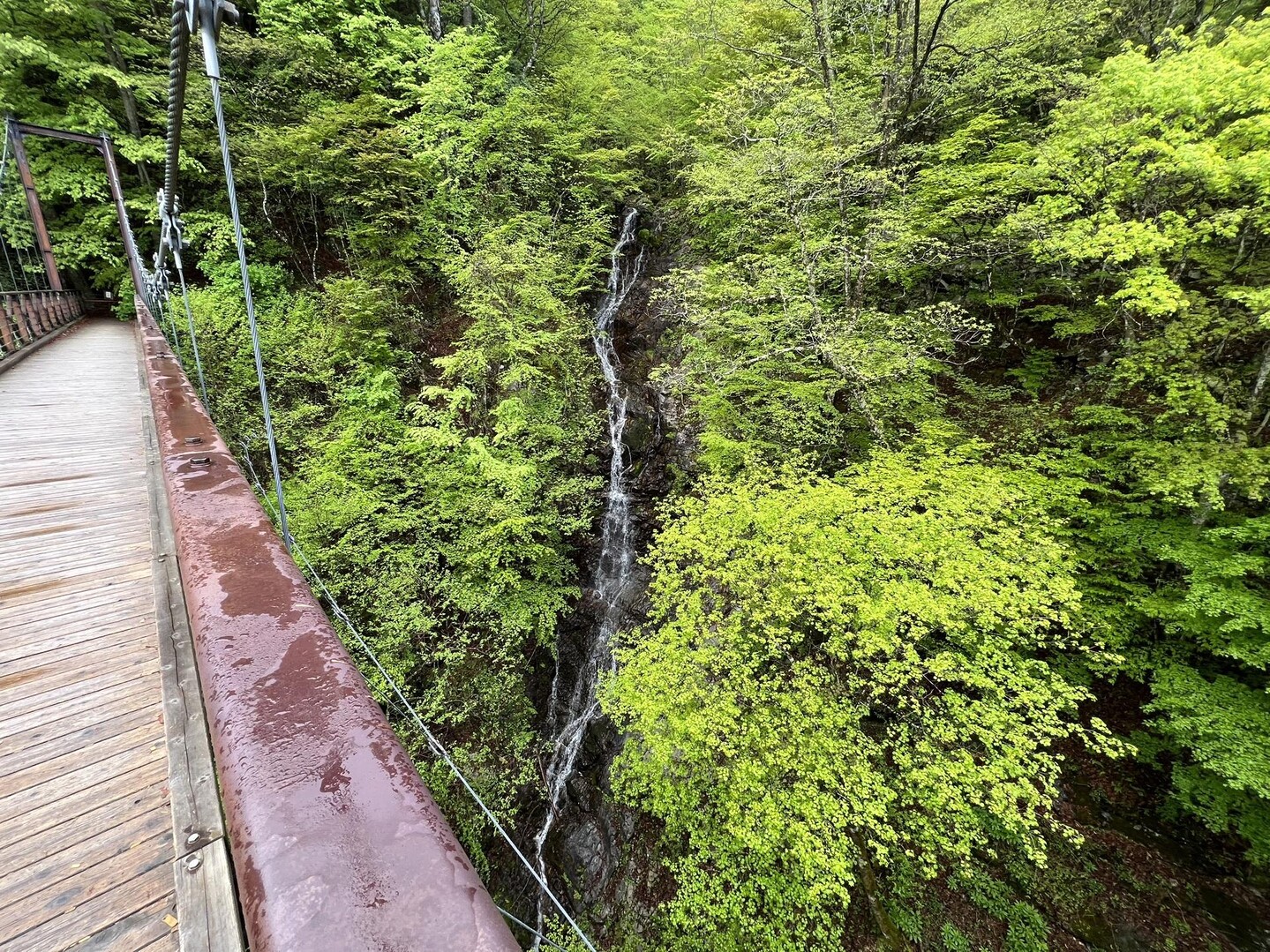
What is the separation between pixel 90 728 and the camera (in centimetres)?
211

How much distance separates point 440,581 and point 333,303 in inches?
276

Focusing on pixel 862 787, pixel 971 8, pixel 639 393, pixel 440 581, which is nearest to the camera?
pixel 862 787

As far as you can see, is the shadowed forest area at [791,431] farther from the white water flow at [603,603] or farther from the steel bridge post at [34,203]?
the steel bridge post at [34,203]

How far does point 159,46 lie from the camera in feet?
39.2

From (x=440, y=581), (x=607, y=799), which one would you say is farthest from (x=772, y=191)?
(x=607, y=799)

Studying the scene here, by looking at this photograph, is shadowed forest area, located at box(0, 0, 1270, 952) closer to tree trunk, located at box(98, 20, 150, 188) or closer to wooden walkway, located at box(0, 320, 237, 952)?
tree trunk, located at box(98, 20, 150, 188)

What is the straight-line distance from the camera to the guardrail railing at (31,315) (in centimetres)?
820

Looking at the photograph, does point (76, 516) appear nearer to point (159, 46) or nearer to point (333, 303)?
point (333, 303)

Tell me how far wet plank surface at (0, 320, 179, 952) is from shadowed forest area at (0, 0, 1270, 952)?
3.28m

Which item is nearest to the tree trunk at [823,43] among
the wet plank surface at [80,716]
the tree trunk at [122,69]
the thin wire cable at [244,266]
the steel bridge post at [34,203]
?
the thin wire cable at [244,266]

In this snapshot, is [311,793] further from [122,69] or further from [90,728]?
[122,69]

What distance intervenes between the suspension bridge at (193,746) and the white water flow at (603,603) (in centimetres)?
654

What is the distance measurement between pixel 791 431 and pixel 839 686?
3688mm

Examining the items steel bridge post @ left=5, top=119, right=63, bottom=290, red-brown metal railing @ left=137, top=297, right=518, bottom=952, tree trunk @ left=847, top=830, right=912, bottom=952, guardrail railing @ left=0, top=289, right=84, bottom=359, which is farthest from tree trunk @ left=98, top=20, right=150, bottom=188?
tree trunk @ left=847, top=830, right=912, bottom=952
